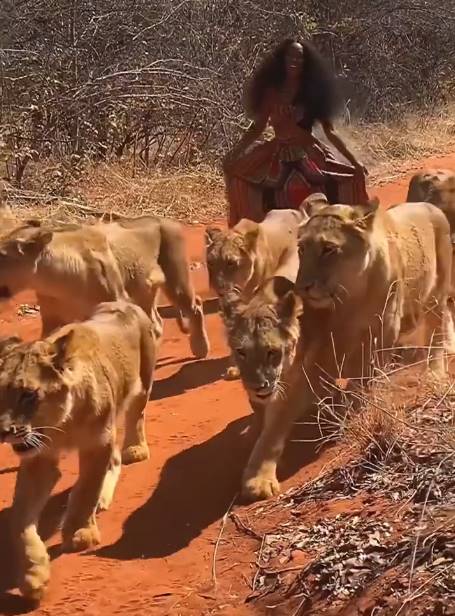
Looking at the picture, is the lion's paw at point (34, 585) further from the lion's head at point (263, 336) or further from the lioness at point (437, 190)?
the lioness at point (437, 190)

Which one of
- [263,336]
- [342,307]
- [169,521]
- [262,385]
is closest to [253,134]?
[342,307]

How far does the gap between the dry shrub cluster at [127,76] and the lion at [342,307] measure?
25.2ft

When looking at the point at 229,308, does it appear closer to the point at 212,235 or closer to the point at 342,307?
the point at 342,307

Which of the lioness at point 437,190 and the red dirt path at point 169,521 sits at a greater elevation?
the lioness at point 437,190

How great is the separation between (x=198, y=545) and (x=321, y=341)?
4.89ft

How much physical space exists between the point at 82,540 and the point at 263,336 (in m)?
1.36

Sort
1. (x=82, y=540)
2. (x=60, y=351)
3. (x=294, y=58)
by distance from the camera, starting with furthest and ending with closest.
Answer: (x=294, y=58) < (x=82, y=540) < (x=60, y=351)

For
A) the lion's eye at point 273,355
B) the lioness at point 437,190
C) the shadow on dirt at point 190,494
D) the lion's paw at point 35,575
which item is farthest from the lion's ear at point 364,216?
the lion's paw at point 35,575

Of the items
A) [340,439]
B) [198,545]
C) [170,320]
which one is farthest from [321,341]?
[170,320]

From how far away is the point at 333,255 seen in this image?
→ 5.48m

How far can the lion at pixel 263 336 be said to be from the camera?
504 cm

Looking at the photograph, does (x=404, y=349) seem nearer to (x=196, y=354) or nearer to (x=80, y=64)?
(x=196, y=354)

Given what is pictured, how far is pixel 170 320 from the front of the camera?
8.96 m

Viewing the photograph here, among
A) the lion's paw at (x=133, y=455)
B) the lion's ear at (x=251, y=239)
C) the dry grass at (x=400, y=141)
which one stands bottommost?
the lion's paw at (x=133, y=455)
